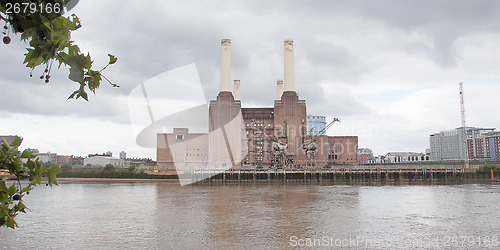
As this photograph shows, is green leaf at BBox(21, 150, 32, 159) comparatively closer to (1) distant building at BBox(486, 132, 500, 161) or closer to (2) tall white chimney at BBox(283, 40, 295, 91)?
(2) tall white chimney at BBox(283, 40, 295, 91)

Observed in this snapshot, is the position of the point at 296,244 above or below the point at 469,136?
below

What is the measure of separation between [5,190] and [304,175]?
3111 inches

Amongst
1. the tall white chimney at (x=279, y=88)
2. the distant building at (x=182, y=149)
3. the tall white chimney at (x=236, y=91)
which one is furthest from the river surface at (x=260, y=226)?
the tall white chimney at (x=279, y=88)

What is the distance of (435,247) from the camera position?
19.1m

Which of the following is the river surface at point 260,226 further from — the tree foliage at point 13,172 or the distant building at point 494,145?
the distant building at point 494,145

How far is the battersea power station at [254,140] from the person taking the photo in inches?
3974

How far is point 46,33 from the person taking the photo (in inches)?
117

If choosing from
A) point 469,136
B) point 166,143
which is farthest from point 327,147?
point 469,136

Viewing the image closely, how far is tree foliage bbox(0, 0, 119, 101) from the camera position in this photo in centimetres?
293

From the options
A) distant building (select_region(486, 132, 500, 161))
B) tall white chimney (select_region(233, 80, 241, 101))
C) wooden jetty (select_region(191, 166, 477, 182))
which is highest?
tall white chimney (select_region(233, 80, 241, 101))

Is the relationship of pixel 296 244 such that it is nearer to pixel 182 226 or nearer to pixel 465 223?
pixel 182 226

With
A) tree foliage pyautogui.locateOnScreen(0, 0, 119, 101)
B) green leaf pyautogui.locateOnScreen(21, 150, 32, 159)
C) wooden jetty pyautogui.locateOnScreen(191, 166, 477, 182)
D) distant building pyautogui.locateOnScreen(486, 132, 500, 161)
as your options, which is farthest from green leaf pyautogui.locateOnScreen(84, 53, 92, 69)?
distant building pyautogui.locateOnScreen(486, 132, 500, 161)

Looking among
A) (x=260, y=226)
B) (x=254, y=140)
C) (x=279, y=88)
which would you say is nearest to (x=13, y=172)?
(x=260, y=226)

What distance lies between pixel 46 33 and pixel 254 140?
109100 millimetres
